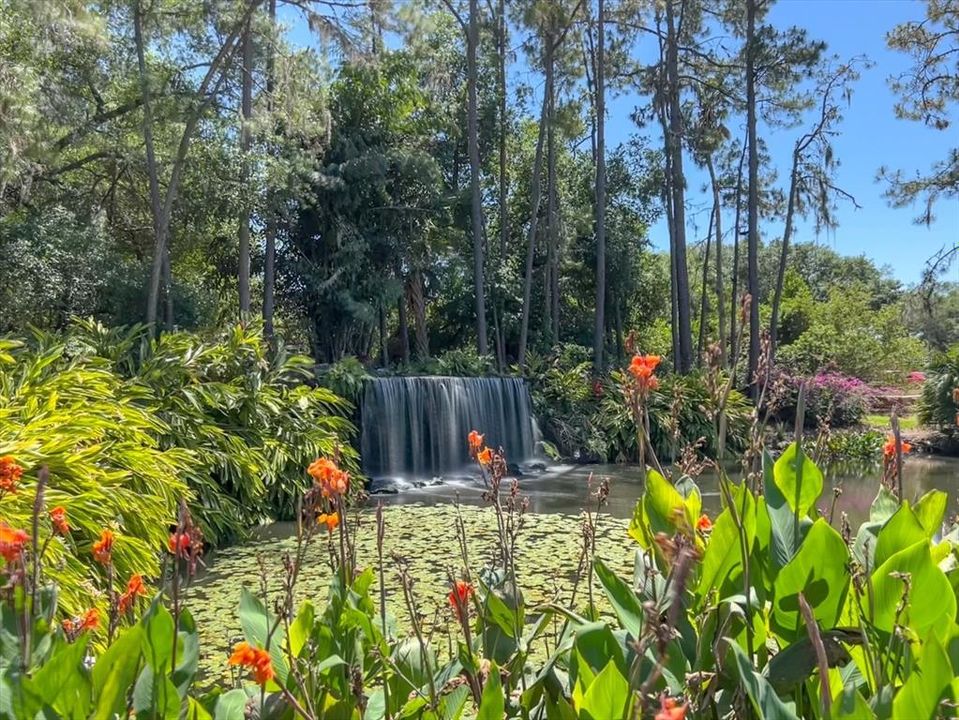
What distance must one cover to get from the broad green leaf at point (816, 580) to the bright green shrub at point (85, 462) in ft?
7.78

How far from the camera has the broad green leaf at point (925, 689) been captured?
0.89 metres

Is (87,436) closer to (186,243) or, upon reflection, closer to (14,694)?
(14,694)

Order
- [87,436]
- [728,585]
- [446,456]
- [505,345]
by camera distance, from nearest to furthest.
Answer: [728,585]
[87,436]
[446,456]
[505,345]

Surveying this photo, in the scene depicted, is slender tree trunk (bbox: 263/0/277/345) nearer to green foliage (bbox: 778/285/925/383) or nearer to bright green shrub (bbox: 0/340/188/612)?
bright green shrub (bbox: 0/340/188/612)

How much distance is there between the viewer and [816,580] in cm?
119

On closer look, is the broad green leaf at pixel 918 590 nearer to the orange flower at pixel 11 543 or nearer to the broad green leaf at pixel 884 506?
the broad green leaf at pixel 884 506

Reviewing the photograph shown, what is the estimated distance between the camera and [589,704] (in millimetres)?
959

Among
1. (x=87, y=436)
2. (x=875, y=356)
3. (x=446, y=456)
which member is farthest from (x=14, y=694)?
(x=875, y=356)

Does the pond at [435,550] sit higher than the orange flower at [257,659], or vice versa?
the orange flower at [257,659]

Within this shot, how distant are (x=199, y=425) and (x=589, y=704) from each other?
5.28 m

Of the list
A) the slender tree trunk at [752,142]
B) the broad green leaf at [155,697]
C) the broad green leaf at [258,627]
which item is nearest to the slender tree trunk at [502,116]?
the slender tree trunk at [752,142]

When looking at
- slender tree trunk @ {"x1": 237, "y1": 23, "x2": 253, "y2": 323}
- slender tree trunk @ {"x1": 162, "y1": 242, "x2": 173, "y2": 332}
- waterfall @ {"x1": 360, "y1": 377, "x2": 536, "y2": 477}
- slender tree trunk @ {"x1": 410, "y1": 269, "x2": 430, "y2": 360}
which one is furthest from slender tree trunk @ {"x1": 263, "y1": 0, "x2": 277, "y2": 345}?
slender tree trunk @ {"x1": 410, "y1": 269, "x2": 430, "y2": 360}

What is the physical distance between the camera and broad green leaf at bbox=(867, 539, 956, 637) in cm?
109

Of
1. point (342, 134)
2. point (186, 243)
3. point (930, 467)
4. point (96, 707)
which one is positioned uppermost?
point (342, 134)
